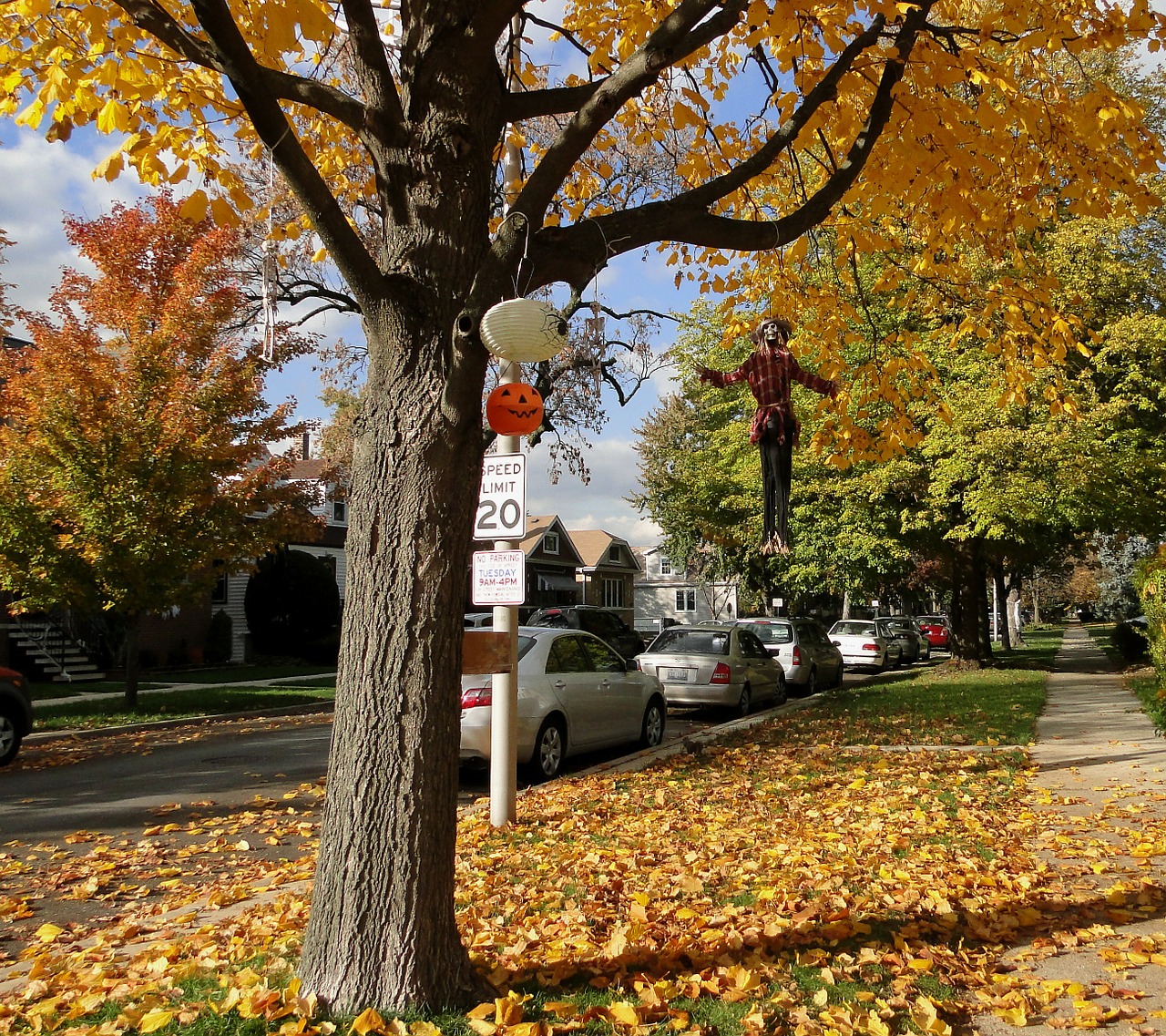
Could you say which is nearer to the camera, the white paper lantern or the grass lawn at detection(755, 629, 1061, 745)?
the white paper lantern

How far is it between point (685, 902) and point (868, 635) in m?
25.8

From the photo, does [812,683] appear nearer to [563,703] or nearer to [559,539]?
[563,703]

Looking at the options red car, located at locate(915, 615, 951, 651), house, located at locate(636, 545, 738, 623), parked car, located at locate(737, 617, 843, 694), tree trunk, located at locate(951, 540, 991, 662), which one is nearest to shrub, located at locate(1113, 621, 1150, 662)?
tree trunk, located at locate(951, 540, 991, 662)

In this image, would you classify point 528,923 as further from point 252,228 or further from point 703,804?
point 252,228

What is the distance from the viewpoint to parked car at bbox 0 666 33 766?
10781 millimetres

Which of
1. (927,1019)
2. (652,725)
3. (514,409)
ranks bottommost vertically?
(927,1019)

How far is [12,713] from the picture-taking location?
10859 mm

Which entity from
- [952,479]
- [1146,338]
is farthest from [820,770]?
[1146,338]

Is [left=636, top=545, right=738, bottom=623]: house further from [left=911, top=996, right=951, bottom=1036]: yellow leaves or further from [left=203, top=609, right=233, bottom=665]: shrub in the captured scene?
[left=911, top=996, right=951, bottom=1036]: yellow leaves

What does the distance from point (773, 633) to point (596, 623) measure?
6.97 m

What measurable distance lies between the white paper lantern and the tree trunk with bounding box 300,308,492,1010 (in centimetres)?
14

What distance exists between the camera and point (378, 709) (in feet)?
12.3

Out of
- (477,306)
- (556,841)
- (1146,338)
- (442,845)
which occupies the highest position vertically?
(1146,338)

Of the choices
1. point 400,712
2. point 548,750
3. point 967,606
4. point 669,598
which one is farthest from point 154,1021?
point 669,598
